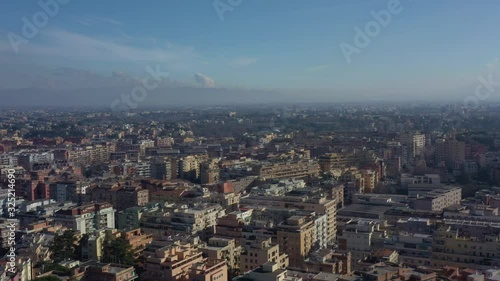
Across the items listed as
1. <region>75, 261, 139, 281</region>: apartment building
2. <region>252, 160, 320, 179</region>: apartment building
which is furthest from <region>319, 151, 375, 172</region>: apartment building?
<region>75, 261, 139, 281</region>: apartment building

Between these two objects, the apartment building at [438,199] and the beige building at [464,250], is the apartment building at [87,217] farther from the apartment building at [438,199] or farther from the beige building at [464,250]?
the apartment building at [438,199]

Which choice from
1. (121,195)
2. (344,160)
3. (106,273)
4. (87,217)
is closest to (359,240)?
(106,273)

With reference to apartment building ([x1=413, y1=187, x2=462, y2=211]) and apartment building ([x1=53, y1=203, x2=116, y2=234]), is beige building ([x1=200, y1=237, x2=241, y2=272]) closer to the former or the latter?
apartment building ([x1=53, y1=203, x2=116, y2=234])

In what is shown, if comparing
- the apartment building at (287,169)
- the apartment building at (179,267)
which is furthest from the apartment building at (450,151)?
the apartment building at (179,267)

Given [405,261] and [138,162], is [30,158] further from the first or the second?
[405,261]

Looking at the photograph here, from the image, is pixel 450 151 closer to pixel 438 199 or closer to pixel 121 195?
pixel 438 199

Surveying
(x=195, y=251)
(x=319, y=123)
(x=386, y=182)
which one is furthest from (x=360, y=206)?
(x=319, y=123)
